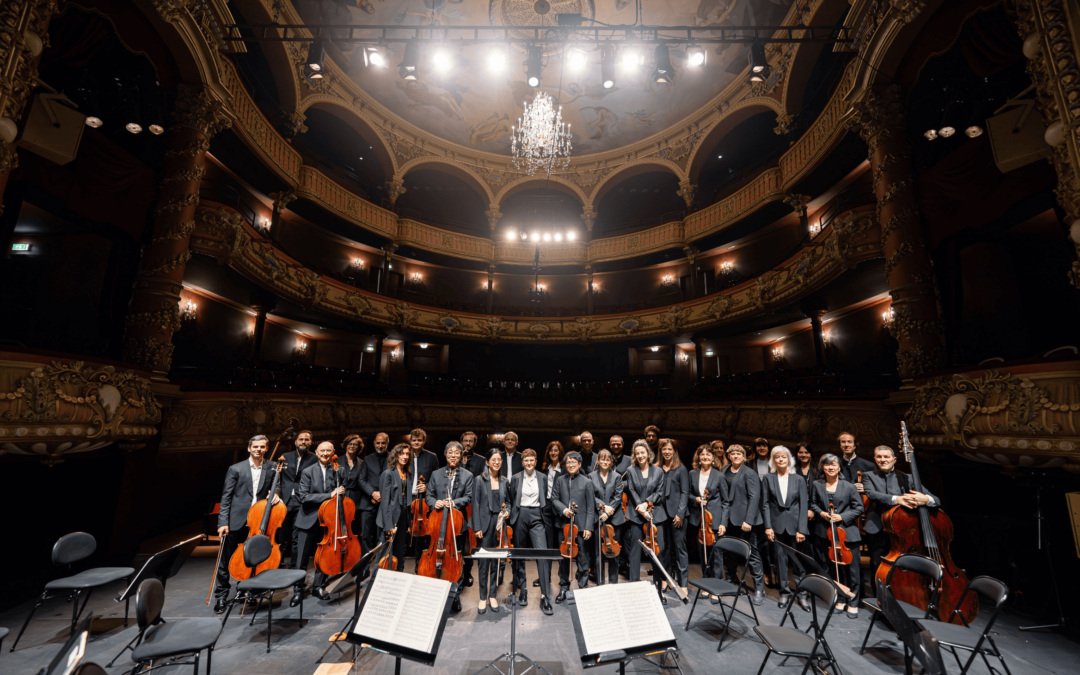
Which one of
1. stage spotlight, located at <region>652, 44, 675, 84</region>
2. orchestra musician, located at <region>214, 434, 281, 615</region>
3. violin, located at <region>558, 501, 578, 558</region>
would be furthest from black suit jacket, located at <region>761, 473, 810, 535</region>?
stage spotlight, located at <region>652, 44, 675, 84</region>

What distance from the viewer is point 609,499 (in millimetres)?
5273

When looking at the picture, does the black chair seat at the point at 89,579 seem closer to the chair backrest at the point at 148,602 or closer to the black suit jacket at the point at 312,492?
the chair backrest at the point at 148,602

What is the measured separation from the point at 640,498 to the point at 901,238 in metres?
6.03

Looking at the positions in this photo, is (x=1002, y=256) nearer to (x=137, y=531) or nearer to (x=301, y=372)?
(x=137, y=531)

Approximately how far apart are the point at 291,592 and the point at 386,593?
3.43 metres

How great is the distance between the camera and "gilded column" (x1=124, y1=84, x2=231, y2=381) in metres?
6.59

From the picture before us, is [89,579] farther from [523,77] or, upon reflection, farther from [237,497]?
[523,77]

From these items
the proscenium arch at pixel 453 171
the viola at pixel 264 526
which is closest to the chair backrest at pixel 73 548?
the viola at pixel 264 526

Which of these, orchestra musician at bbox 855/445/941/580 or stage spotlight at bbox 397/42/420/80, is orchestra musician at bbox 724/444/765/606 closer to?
orchestra musician at bbox 855/445/941/580

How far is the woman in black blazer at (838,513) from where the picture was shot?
4.76 meters

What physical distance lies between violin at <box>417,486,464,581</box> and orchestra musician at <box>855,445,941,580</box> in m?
4.50

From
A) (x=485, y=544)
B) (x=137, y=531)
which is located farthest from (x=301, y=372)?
(x=485, y=544)

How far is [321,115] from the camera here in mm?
15383

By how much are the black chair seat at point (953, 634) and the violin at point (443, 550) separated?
396cm
